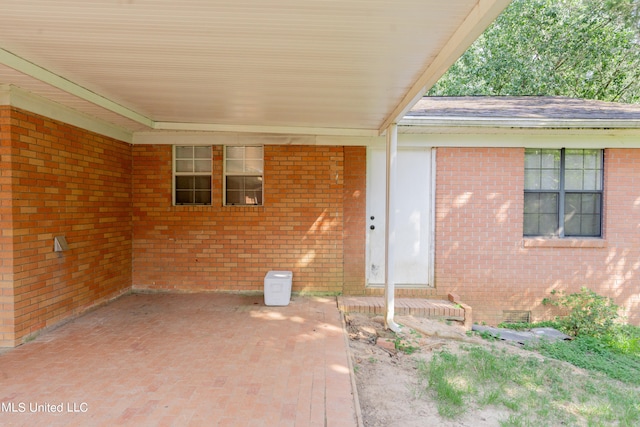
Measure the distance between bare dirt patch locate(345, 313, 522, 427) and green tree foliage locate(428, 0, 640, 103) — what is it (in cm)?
1274

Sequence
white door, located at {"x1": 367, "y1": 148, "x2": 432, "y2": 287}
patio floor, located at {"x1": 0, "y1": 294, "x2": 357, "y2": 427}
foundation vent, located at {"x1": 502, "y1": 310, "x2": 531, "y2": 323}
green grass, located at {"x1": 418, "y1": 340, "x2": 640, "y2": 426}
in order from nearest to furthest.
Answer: patio floor, located at {"x1": 0, "y1": 294, "x2": 357, "y2": 427}
green grass, located at {"x1": 418, "y1": 340, "x2": 640, "y2": 426}
foundation vent, located at {"x1": 502, "y1": 310, "x2": 531, "y2": 323}
white door, located at {"x1": 367, "y1": 148, "x2": 432, "y2": 287}

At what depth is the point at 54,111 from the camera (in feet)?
14.2

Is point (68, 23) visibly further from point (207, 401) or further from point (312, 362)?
point (312, 362)

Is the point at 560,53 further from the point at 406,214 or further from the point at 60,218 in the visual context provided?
the point at 60,218

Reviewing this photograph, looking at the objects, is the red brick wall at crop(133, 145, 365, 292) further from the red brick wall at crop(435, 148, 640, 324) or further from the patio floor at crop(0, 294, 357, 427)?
the red brick wall at crop(435, 148, 640, 324)

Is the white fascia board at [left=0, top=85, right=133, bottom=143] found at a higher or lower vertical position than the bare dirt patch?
higher

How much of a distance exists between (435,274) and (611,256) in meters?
2.98

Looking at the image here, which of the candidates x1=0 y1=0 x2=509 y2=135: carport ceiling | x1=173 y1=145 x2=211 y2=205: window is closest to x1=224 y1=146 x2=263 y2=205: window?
x1=173 y1=145 x2=211 y2=205: window

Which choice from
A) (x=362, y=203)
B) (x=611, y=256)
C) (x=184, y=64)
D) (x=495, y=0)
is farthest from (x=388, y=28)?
(x=611, y=256)

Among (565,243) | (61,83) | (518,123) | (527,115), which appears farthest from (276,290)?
(565,243)

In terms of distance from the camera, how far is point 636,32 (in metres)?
11.6

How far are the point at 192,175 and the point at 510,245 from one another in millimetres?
5657

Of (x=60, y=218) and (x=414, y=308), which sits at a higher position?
(x=60, y=218)

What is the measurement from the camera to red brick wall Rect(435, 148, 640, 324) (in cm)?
603
